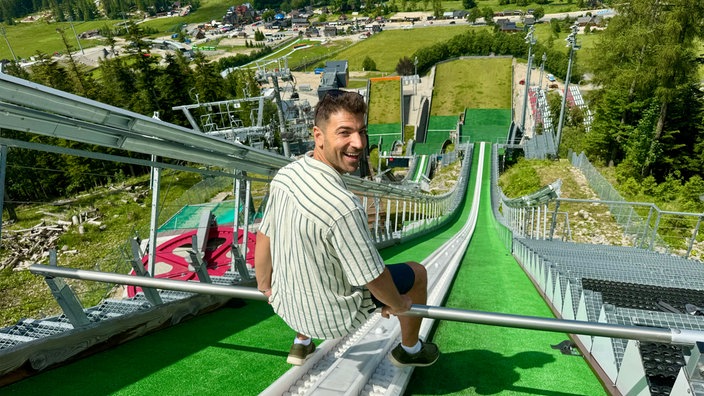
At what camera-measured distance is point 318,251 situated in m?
1.56

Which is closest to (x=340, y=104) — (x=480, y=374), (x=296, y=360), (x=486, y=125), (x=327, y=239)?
(x=327, y=239)

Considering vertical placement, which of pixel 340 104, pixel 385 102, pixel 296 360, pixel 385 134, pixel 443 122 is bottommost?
pixel 385 134

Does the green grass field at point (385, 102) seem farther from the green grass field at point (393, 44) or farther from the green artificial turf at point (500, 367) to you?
the green artificial turf at point (500, 367)

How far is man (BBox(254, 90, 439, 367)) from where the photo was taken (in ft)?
4.87

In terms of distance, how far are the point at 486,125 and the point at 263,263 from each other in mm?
45122

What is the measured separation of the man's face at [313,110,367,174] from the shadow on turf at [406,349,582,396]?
1.51m

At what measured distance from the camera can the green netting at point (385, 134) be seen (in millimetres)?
45406

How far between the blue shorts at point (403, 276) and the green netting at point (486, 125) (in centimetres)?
3615

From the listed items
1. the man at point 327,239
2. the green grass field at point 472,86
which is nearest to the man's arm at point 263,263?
the man at point 327,239

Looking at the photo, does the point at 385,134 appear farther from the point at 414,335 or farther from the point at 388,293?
the point at 388,293

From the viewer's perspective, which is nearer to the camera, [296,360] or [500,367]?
[296,360]

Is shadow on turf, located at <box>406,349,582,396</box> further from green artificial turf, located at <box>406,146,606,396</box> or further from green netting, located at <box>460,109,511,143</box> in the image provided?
green netting, located at <box>460,109,511,143</box>

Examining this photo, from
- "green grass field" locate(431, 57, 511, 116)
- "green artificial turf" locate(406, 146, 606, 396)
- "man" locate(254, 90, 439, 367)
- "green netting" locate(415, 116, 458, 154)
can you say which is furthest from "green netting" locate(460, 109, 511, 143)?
"man" locate(254, 90, 439, 367)

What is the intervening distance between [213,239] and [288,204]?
10.5 metres
